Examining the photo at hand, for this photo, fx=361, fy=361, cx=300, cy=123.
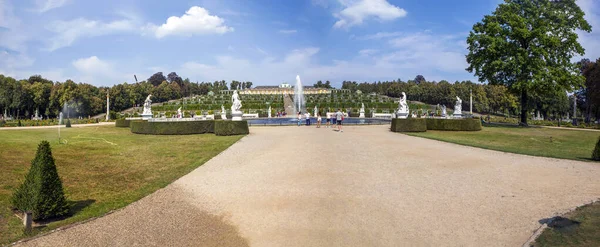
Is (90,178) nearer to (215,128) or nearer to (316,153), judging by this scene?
(316,153)

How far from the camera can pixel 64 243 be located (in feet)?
21.9

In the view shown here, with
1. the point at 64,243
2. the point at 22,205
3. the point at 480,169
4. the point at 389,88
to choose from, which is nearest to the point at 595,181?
the point at 480,169

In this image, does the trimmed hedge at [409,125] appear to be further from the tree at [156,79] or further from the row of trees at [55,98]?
the tree at [156,79]

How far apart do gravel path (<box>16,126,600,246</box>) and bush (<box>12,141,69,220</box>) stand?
33.2 inches

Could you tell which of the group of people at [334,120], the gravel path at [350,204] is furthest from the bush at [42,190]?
the group of people at [334,120]

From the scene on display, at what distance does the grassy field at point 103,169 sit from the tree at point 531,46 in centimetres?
2647

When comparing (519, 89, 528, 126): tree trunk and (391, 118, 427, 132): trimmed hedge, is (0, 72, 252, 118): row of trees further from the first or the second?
(519, 89, 528, 126): tree trunk

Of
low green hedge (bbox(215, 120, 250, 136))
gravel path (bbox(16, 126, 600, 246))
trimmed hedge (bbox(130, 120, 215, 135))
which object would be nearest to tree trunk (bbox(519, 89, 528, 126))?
gravel path (bbox(16, 126, 600, 246))

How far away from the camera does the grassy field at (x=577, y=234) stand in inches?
242

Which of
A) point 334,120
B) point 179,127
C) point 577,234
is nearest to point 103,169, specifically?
point 179,127

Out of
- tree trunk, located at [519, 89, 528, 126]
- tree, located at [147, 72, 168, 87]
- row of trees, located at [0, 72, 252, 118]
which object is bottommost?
tree trunk, located at [519, 89, 528, 126]

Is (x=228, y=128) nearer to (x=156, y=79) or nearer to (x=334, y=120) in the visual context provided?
(x=334, y=120)

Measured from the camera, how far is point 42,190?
7.62m

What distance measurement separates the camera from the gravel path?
691 centimetres
